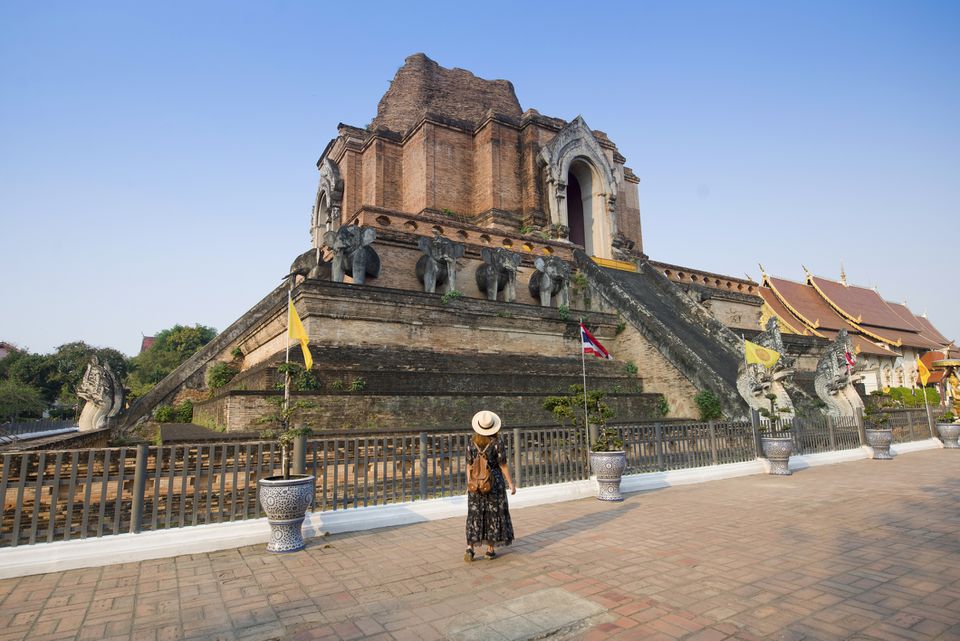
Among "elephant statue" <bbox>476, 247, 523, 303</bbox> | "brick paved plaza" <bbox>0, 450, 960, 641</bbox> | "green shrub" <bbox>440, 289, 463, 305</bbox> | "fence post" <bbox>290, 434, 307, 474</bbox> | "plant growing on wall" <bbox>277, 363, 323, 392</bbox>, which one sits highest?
"elephant statue" <bbox>476, 247, 523, 303</bbox>

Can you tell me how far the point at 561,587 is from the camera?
3838 millimetres

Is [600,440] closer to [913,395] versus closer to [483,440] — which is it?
[483,440]

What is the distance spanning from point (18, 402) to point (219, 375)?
83.4 feet

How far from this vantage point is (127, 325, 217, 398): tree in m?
40.1

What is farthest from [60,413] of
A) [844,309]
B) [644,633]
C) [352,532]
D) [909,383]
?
[909,383]

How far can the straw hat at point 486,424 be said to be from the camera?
4.85 m

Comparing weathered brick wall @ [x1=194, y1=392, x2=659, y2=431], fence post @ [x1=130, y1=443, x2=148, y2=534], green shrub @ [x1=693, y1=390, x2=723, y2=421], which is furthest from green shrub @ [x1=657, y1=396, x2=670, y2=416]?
fence post @ [x1=130, y1=443, x2=148, y2=534]

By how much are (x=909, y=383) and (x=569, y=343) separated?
3396cm

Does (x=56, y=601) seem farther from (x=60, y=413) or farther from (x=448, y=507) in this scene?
(x=60, y=413)

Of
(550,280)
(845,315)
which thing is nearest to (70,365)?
(550,280)

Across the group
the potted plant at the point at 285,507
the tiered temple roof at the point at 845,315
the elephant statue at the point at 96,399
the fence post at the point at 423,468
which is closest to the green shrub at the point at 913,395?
the tiered temple roof at the point at 845,315

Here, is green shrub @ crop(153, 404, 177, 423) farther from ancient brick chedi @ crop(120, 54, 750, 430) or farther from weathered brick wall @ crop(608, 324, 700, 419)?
weathered brick wall @ crop(608, 324, 700, 419)

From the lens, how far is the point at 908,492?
24.3 feet

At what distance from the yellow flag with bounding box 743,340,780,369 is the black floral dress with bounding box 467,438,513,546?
7.76m
